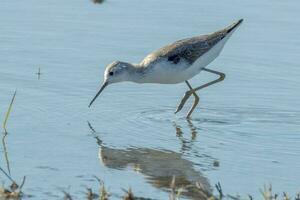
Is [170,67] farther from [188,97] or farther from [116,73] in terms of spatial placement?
[116,73]

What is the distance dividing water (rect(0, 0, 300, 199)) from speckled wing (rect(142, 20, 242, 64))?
50 cm

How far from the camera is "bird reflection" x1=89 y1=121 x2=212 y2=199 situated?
24.0 feet

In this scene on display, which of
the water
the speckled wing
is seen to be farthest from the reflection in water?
the speckled wing

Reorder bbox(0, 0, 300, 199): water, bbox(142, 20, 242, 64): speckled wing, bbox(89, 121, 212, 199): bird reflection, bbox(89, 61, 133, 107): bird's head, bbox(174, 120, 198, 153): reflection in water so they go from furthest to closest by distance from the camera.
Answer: bbox(142, 20, 242, 64): speckled wing < bbox(89, 61, 133, 107): bird's head < bbox(174, 120, 198, 153): reflection in water < bbox(0, 0, 300, 199): water < bbox(89, 121, 212, 199): bird reflection

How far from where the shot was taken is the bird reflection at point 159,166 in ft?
24.0

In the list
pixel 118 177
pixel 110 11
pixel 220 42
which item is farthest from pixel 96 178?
pixel 110 11

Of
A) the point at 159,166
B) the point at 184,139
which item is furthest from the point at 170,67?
the point at 159,166

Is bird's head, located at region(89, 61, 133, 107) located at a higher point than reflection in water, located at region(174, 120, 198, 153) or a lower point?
higher

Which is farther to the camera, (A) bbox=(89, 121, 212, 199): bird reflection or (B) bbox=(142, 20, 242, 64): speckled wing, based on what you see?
(B) bbox=(142, 20, 242, 64): speckled wing

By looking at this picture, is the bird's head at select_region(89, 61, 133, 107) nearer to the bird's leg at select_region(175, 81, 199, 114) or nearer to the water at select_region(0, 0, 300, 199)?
the water at select_region(0, 0, 300, 199)

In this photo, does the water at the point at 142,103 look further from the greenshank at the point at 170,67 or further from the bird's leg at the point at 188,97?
the greenshank at the point at 170,67

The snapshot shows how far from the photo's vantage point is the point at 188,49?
10031 mm

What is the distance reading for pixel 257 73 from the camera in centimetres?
1062

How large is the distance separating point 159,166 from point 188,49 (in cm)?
245
